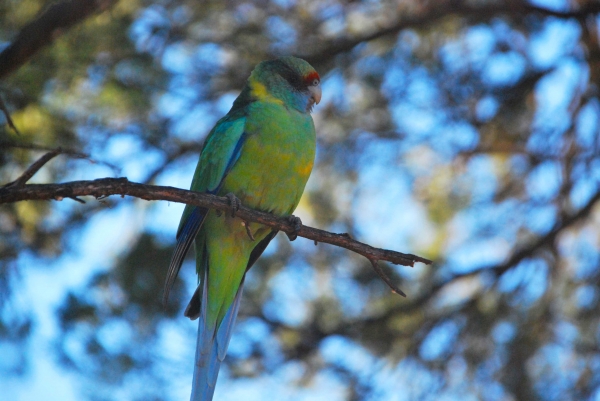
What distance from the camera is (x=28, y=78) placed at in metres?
4.52

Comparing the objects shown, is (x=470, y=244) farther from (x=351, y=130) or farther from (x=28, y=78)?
(x=28, y=78)

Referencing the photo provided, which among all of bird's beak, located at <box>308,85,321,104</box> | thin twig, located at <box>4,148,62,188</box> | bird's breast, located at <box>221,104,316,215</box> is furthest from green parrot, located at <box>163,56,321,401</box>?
thin twig, located at <box>4,148,62,188</box>

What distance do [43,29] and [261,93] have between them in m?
1.25

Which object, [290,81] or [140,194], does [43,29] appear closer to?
[290,81]

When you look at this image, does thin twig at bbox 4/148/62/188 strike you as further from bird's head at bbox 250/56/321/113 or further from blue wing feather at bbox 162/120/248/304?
bird's head at bbox 250/56/321/113

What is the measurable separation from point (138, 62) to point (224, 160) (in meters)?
1.94

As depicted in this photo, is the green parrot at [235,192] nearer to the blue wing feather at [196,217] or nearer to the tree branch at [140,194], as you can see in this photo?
the blue wing feather at [196,217]

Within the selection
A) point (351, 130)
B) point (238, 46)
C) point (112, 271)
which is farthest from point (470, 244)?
point (112, 271)

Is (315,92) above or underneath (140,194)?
above

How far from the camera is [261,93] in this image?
3867mm

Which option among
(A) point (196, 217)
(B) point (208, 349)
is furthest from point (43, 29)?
(B) point (208, 349)

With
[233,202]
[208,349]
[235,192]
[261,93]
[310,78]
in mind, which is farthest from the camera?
[310,78]

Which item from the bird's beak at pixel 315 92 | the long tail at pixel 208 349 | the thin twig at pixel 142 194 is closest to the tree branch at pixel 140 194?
the thin twig at pixel 142 194

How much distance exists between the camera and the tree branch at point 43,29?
138 inches
